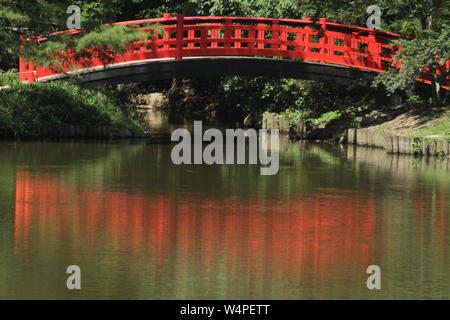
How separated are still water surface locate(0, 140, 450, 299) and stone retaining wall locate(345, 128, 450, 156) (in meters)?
2.97

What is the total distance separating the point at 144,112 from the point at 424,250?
1732 inches

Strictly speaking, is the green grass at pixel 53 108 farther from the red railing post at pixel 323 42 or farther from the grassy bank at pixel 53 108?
the red railing post at pixel 323 42

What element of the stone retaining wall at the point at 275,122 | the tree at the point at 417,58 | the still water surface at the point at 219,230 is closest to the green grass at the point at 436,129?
the tree at the point at 417,58

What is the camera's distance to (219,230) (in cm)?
1828

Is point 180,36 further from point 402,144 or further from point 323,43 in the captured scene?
point 402,144

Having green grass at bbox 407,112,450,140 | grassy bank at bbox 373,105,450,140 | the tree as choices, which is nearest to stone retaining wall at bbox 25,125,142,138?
grassy bank at bbox 373,105,450,140

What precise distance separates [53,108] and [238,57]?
764cm

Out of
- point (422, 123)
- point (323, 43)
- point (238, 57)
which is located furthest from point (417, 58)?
point (238, 57)

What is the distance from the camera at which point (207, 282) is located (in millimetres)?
14375

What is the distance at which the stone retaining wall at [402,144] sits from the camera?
33.1 meters

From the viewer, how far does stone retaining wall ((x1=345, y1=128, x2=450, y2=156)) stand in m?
33.1

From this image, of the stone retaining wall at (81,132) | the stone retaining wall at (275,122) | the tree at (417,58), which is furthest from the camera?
the stone retaining wall at (275,122)

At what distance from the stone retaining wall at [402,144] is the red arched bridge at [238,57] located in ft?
11.5
